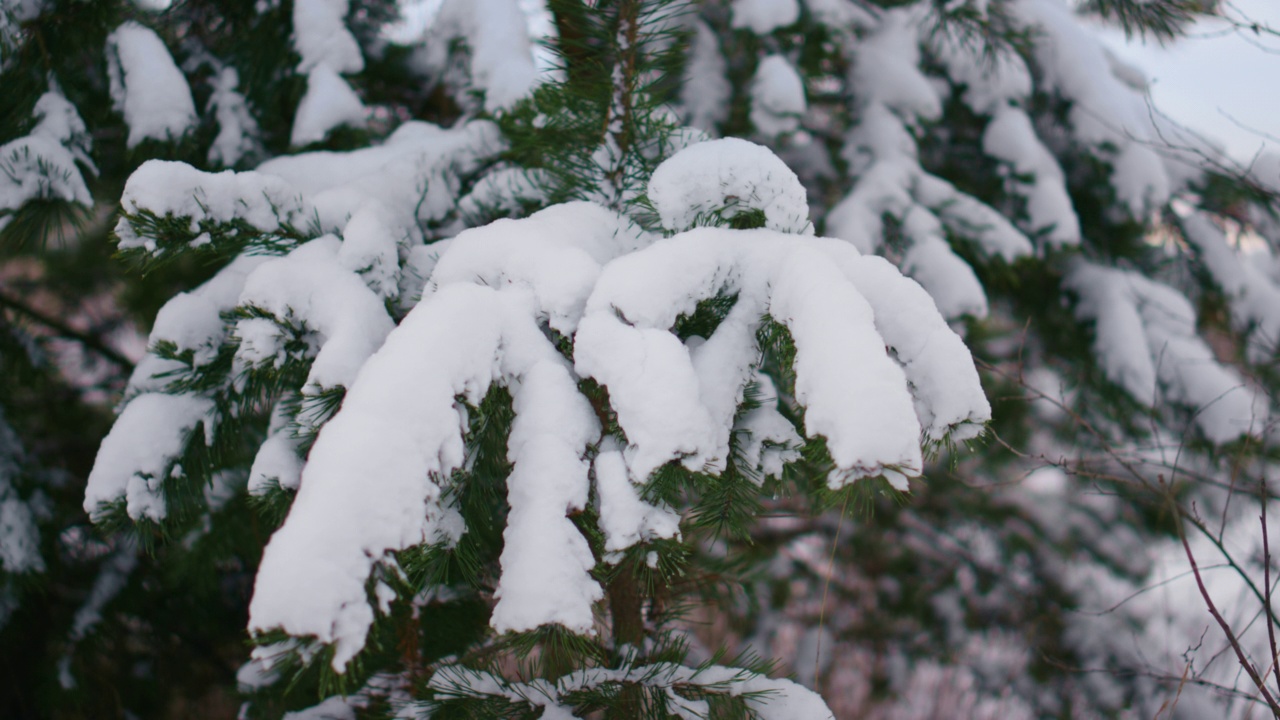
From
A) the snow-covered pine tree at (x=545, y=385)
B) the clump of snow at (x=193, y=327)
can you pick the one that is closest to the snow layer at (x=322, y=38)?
the snow-covered pine tree at (x=545, y=385)

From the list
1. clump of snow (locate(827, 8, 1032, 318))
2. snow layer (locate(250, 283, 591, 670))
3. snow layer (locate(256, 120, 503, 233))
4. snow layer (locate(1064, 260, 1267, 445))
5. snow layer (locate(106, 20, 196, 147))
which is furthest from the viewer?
snow layer (locate(1064, 260, 1267, 445))

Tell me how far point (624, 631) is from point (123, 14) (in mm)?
1894

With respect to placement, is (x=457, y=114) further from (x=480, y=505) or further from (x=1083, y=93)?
(x=1083, y=93)

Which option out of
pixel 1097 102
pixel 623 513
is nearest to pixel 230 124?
pixel 623 513

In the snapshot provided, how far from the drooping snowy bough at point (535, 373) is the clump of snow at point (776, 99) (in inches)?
40.4

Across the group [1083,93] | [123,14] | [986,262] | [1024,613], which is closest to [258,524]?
[123,14]

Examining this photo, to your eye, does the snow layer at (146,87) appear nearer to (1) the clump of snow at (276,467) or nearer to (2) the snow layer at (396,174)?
(2) the snow layer at (396,174)

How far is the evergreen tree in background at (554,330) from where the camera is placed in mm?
726

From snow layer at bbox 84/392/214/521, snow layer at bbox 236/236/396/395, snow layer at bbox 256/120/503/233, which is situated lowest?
snow layer at bbox 84/392/214/521

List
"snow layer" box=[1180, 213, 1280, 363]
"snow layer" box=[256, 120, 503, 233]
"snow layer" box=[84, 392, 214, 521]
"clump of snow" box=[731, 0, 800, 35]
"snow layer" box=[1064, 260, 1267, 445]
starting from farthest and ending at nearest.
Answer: "snow layer" box=[1180, 213, 1280, 363], "snow layer" box=[1064, 260, 1267, 445], "clump of snow" box=[731, 0, 800, 35], "snow layer" box=[256, 120, 503, 233], "snow layer" box=[84, 392, 214, 521]

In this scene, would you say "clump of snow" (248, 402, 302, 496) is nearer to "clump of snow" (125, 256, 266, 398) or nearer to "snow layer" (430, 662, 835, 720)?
"clump of snow" (125, 256, 266, 398)

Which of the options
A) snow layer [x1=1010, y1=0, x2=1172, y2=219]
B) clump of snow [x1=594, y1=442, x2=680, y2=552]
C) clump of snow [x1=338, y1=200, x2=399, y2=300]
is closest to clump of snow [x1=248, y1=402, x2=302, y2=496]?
clump of snow [x1=338, y1=200, x2=399, y2=300]

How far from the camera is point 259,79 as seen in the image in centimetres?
168

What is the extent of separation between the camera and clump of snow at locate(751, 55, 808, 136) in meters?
1.88
